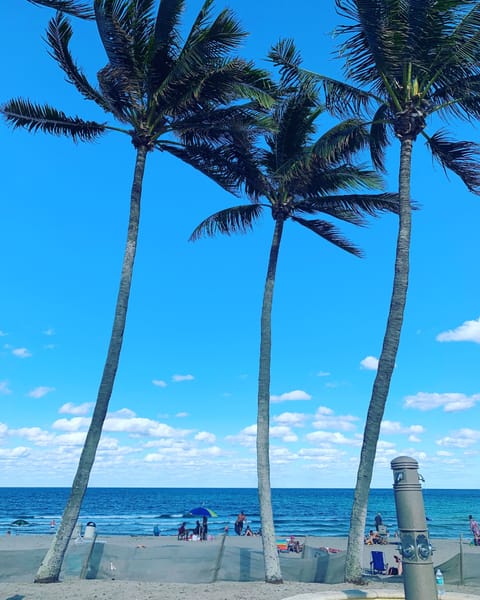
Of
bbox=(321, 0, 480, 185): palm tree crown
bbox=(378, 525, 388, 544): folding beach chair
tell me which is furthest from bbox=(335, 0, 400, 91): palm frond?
bbox=(378, 525, 388, 544): folding beach chair

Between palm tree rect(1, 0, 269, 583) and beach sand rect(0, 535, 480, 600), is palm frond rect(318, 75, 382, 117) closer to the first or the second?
palm tree rect(1, 0, 269, 583)

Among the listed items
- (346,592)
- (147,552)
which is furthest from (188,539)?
(346,592)

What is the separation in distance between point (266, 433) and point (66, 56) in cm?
1048

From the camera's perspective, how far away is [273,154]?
16547 mm

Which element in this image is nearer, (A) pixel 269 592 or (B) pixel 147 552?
(A) pixel 269 592

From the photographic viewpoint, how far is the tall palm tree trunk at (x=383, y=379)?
1180 cm

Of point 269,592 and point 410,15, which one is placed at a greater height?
point 410,15

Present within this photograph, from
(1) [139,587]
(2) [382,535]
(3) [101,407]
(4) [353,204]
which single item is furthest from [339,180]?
(2) [382,535]

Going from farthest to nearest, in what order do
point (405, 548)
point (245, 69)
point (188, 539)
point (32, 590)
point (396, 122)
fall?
1. point (188, 539)
2. point (245, 69)
3. point (396, 122)
4. point (32, 590)
5. point (405, 548)

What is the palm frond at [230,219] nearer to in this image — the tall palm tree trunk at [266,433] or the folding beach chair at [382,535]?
the tall palm tree trunk at [266,433]

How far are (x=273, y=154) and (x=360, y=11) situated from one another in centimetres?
482

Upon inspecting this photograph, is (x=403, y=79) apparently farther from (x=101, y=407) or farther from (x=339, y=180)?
(x=101, y=407)

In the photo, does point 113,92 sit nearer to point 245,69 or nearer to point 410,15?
point 245,69

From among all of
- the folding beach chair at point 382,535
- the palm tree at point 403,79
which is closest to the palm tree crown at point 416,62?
the palm tree at point 403,79
